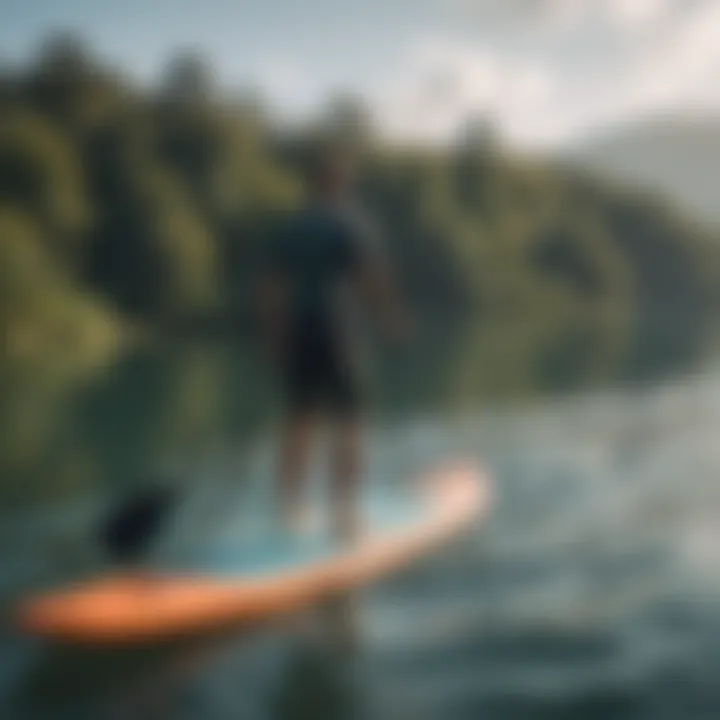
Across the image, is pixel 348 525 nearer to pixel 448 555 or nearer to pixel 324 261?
pixel 448 555

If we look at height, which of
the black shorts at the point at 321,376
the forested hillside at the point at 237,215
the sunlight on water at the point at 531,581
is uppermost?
the forested hillside at the point at 237,215

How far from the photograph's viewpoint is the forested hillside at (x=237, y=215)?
7.03ft

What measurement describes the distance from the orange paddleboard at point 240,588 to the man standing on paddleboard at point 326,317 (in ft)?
0.22

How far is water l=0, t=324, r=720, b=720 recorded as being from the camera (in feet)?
6.56

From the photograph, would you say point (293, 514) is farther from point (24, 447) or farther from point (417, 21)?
point (417, 21)

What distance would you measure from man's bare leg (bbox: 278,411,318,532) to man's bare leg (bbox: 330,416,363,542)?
4 cm

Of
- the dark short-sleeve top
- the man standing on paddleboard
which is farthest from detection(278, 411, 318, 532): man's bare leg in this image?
the dark short-sleeve top

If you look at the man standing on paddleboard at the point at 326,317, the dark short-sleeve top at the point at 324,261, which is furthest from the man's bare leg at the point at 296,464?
the dark short-sleeve top at the point at 324,261

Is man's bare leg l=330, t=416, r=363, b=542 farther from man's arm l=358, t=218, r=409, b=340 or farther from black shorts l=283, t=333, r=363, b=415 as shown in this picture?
man's arm l=358, t=218, r=409, b=340

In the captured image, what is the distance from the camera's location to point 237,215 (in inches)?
84.9

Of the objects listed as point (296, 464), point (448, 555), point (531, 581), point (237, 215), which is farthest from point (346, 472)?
point (237, 215)

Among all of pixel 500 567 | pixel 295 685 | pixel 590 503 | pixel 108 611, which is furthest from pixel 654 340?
pixel 108 611

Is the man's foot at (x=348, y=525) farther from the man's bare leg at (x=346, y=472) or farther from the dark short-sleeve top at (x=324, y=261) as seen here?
the dark short-sleeve top at (x=324, y=261)

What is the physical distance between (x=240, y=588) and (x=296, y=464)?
20 centimetres
